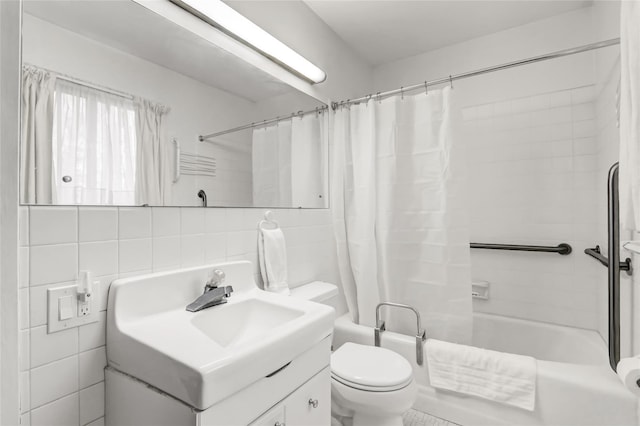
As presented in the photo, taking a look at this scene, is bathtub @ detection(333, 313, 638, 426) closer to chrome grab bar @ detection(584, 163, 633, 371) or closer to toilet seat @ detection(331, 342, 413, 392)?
chrome grab bar @ detection(584, 163, 633, 371)

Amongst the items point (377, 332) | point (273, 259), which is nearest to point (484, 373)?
point (377, 332)

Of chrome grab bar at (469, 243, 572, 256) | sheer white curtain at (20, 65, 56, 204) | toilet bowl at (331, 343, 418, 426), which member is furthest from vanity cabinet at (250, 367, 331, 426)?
chrome grab bar at (469, 243, 572, 256)

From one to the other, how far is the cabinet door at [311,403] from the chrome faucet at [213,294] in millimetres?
416

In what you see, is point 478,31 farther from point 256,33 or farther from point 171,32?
point 171,32

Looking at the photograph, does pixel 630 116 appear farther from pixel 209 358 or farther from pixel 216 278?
pixel 216 278

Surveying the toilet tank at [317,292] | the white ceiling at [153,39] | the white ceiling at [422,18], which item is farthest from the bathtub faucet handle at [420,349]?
the white ceiling at [422,18]

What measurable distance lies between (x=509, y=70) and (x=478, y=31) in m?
0.37

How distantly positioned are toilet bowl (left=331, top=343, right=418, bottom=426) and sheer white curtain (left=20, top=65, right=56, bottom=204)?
49.5 inches

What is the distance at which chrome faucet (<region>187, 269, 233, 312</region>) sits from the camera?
3.53 feet

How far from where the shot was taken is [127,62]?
1.04m

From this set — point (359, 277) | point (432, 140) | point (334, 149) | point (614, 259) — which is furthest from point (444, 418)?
point (334, 149)

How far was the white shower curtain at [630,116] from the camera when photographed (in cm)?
81

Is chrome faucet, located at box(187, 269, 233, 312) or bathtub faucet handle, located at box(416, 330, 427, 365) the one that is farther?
bathtub faucet handle, located at box(416, 330, 427, 365)

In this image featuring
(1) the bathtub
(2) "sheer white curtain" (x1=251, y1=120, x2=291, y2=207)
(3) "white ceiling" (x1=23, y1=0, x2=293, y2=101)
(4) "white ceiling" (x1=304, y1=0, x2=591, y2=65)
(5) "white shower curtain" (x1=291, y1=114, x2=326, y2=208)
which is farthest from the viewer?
(4) "white ceiling" (x1=304, y1=0, x2=591, y2=65)
